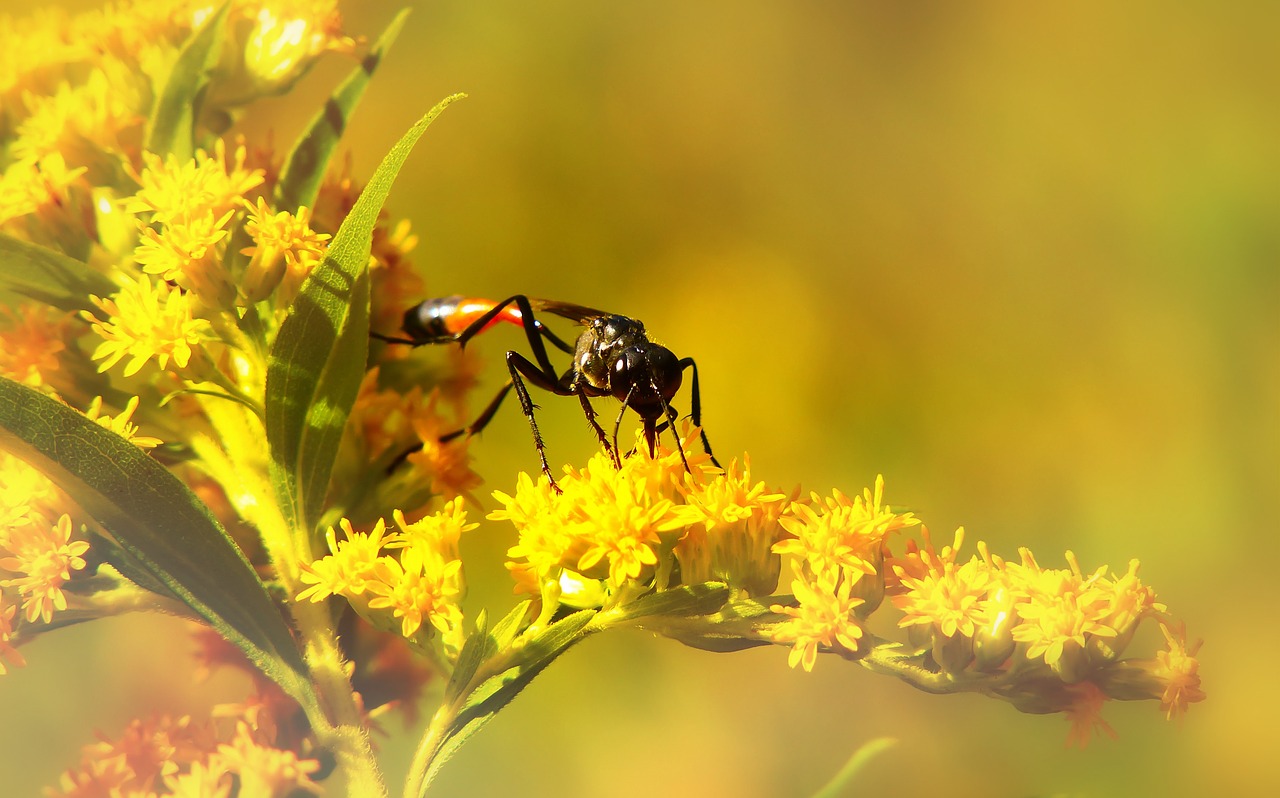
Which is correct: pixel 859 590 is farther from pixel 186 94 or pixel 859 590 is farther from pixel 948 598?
pixel 186 94

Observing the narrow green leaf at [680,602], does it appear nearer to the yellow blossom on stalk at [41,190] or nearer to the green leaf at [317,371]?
the green leaf at [317,371]

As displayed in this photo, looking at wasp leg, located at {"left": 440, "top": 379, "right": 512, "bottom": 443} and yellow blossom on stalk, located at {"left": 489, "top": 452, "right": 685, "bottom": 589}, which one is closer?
yellow blossom on stalk, located at {"left": 489, "top": 452, "right": 685, "bottom": 589}

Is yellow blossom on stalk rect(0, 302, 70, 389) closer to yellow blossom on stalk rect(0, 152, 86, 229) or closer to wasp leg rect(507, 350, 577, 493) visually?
yellow blossom on stalk rect(0, 152, 86, 229)

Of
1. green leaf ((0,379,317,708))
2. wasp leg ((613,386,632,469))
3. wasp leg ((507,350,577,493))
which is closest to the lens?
green leaf ((0,379,317,708))

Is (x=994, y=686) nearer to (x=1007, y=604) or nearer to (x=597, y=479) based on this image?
(x=1007, y=604)

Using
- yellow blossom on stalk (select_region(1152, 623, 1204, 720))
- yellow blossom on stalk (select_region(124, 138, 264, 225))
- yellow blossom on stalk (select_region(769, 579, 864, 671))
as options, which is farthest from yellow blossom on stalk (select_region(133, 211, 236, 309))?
yellow blossom on stalk (select_region(1152, 623, 1204, 720))

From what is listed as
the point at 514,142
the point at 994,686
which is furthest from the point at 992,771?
the point at 514,142

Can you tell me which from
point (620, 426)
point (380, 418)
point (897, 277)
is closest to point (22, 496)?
point (380, 418)
